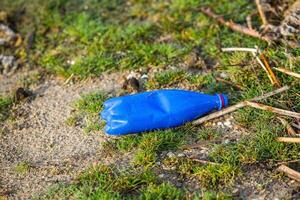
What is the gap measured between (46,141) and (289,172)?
5.37ft

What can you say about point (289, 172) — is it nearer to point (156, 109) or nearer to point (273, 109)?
point (273, 109)

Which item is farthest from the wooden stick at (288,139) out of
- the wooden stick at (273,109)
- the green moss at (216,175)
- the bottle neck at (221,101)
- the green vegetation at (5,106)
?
the green vegetation at (5,106)

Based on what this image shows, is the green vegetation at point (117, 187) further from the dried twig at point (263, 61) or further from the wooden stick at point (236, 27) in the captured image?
the wooden stick at point (236, 27)

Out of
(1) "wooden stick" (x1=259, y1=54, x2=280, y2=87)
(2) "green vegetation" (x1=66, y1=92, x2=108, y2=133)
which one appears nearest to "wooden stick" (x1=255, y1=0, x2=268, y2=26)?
(1) "wooden stick" (x1=259, y1=54, x2=280, y2=87)

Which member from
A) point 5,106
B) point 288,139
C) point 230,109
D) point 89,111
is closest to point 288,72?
point 230,109

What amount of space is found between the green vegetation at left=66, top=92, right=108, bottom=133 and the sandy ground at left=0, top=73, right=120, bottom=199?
0.05 m

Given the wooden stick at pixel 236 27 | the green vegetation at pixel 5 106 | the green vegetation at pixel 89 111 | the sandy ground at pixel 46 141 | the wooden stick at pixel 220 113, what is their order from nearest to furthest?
the sandy ground at pixel 46 141
the wooden stick at pixel 220 113
the green vegetation at pixel 89 111
the green vegetation at pixel 5 106
the wooden stick at pixel 236 27

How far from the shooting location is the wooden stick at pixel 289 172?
2.98 metres

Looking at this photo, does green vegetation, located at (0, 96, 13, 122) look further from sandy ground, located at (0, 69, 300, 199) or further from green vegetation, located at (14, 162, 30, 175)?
green vegetation, located at (14, 162, 30, 175)

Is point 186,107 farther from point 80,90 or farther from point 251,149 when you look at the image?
point 80,90

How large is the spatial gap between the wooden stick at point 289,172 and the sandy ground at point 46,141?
1.15 m

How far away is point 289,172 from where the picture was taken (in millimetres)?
3016

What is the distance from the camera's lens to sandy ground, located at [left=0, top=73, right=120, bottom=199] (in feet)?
10.7

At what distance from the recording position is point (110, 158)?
3369 millimetres
